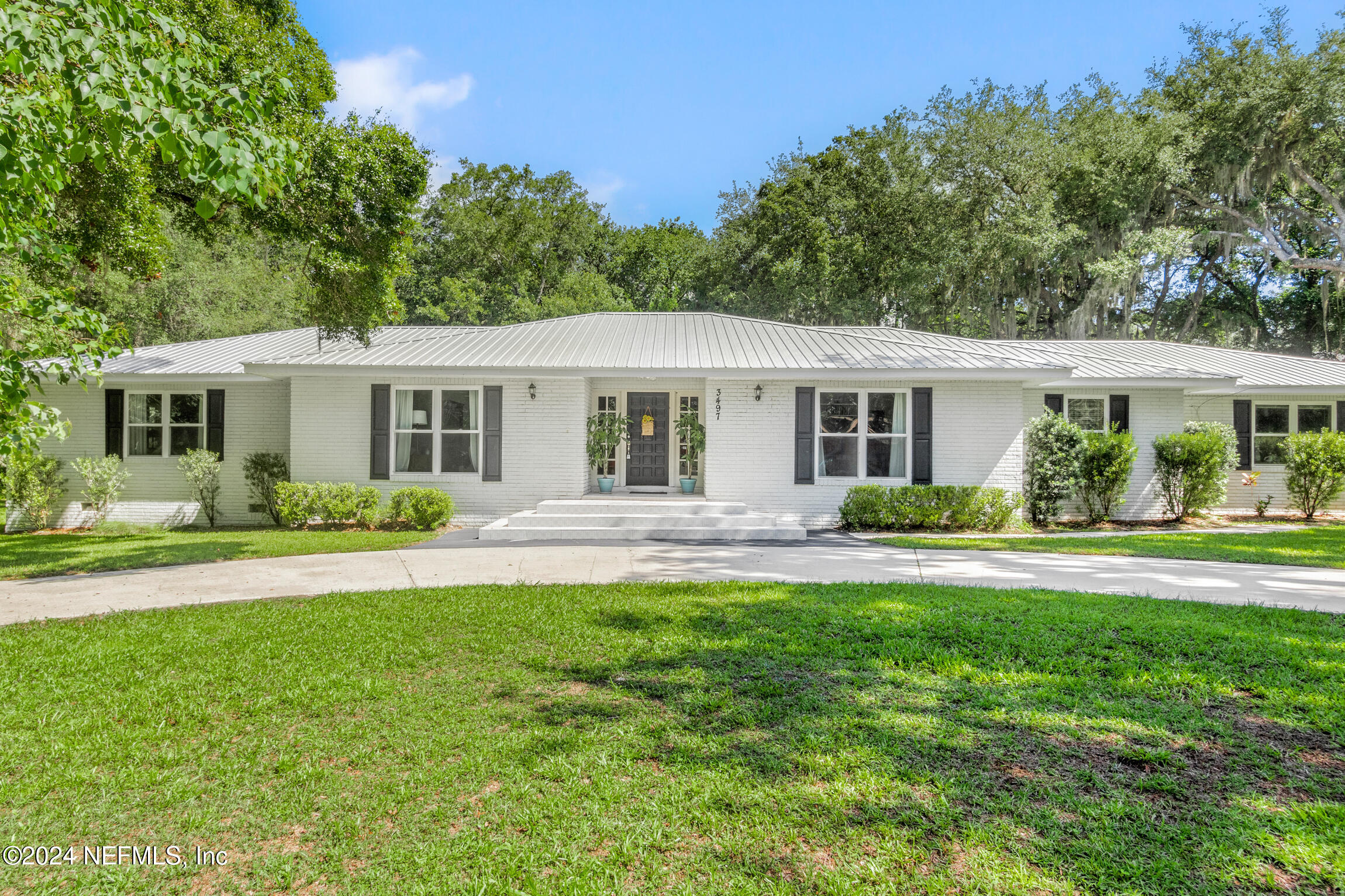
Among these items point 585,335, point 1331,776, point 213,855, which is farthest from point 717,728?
point 585,335

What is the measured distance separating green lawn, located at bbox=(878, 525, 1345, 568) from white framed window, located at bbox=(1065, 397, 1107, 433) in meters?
3.26

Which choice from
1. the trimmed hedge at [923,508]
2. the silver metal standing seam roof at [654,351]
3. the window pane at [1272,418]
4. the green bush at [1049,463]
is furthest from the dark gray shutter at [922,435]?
the window pane at [1272,418]

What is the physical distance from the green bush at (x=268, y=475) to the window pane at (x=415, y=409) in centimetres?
246

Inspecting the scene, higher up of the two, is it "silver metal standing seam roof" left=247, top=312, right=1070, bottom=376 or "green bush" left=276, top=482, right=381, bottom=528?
"silver metal standing seam roof" left=247, top=312, right=1070, bottom=376

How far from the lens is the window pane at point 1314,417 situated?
14562 millimetres

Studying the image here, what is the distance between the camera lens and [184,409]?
42.9ft

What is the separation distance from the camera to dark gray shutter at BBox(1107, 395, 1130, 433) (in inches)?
531

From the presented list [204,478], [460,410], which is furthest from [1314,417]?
[204,478]

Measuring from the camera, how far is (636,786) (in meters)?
2.81

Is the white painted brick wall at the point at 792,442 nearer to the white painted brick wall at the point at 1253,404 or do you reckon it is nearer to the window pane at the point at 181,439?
the white painted brick wall at the point at 1253,404

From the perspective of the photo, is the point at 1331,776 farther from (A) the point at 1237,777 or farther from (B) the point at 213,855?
(B) the point at 213,855

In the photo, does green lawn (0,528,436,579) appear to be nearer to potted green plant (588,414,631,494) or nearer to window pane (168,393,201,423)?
window pane (168,393,201,423)

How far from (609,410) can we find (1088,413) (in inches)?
387

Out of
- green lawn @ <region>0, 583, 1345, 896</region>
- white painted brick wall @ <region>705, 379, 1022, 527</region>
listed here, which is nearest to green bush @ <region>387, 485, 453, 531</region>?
white painted brick wall @ <region>705, 379, 1022, 527</region>
